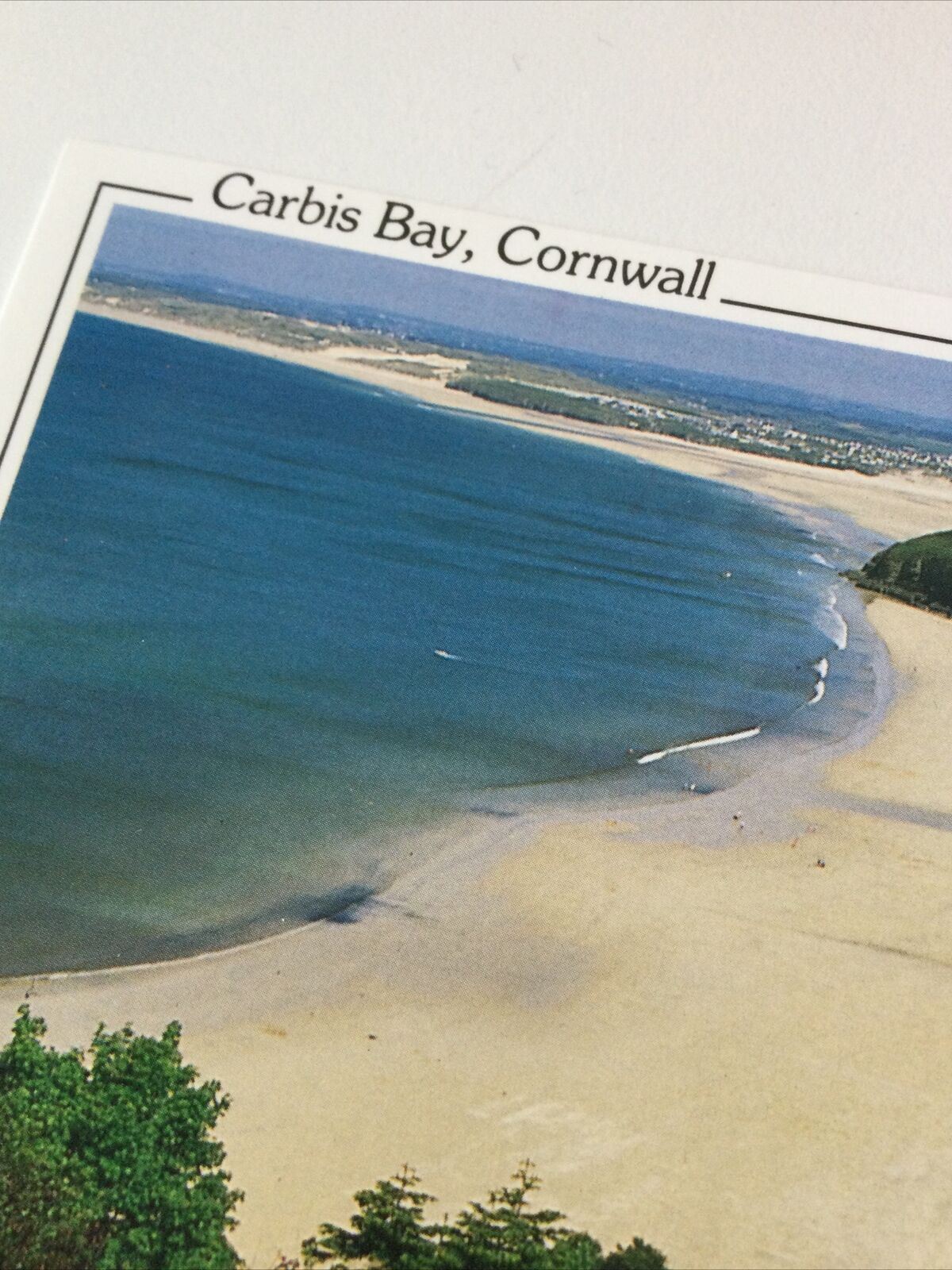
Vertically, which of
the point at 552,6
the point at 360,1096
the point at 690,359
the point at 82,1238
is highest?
the point at 552,6

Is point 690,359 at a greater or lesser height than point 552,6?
lesser

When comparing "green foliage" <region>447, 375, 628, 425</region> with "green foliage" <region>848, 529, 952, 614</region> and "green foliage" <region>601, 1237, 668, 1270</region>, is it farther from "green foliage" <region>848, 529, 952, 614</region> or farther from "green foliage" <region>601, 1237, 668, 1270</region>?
"green foliage" <region>601, 1237, 668, 1270</region>

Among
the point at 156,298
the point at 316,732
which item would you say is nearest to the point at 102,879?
the point at 316,732

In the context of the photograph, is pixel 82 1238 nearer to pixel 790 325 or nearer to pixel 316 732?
pixel 316 732

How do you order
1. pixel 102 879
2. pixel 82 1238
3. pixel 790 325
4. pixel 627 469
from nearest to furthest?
pixel 82 1238
pixel 102 879
pixel 790 325
pixel 627 469

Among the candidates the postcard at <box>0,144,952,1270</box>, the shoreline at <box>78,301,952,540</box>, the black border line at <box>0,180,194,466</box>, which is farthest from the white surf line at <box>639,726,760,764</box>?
the black border line at <box>0,180,194,466</box>

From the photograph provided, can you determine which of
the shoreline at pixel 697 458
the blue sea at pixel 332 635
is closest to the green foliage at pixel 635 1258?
the blue sea at pixel 332 635

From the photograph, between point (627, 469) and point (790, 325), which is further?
point (627, 469)
